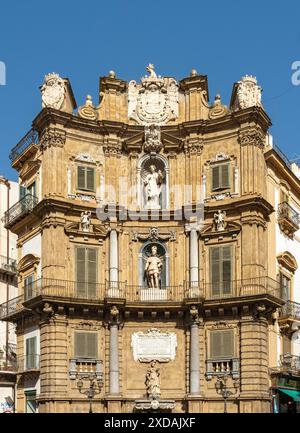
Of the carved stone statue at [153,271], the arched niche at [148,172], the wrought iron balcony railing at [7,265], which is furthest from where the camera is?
the wrought iron balcony railing at [7,265]

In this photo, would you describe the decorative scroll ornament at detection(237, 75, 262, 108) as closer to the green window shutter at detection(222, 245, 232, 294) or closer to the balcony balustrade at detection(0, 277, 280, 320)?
the green window shutter at detection(222, 245, 232, 294)

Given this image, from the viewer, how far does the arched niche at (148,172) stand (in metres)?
36.9

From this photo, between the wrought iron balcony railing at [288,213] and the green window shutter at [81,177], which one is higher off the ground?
the green window shutter at [81,177]

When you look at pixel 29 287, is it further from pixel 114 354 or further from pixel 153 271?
pixel 153 271

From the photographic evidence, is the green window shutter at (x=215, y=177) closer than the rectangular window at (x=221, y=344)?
No

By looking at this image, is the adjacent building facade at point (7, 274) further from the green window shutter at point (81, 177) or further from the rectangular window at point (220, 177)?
the rectangular window at point (220, 177)

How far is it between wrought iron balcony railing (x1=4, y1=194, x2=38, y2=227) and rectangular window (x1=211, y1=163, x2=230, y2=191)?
8557mm

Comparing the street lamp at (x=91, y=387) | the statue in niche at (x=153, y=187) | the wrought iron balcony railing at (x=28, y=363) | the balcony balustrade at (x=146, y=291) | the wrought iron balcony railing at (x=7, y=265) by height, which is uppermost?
the statue in niche at (x=153, y=187)

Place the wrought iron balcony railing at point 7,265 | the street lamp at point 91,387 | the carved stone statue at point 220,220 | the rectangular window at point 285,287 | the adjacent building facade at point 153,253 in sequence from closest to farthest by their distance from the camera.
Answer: the street lamp at point 91,387
the adjacent building facade at point 153,253
the carved stone statue at point 220,220
the rectangular window at point 285,287
the wrought iron balcony railing at point 7,265

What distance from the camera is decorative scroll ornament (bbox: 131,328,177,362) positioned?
35000mm

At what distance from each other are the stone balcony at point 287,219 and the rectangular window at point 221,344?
6695 mm

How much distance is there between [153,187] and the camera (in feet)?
121

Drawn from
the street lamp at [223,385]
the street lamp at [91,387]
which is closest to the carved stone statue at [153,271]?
the street lamp at [91,387]

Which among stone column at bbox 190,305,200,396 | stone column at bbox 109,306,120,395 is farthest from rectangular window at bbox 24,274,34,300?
stone column at bbox 190,305,200,396
